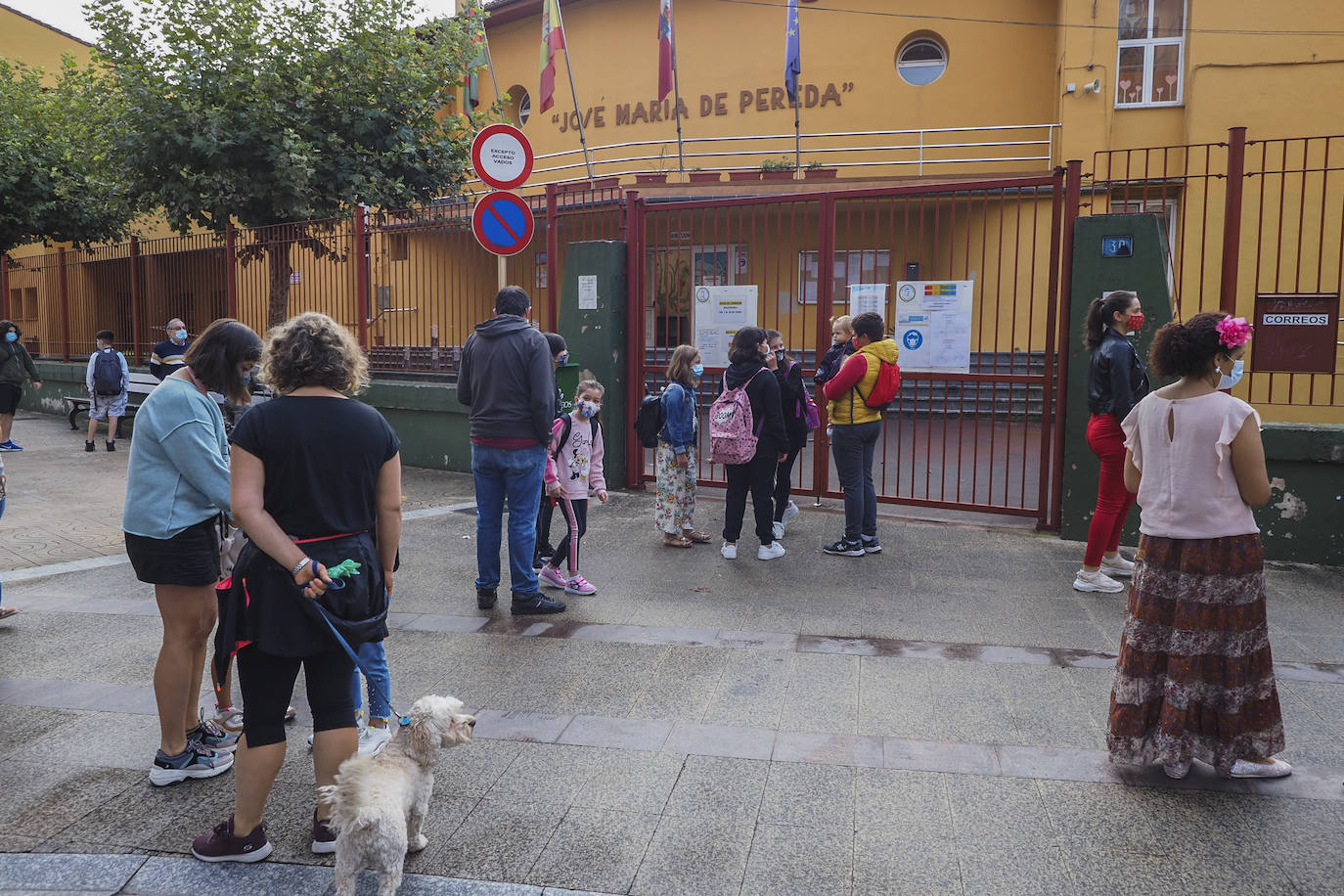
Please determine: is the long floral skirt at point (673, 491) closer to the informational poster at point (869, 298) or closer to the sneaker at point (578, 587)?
the sneaker at point (578, 587)

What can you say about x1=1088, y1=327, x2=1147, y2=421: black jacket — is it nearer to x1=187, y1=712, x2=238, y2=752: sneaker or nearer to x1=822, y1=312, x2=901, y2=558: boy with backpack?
x1=822, y1=312, x2=901, y2=558: boy with backpack

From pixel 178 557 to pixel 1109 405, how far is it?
16.6 feet

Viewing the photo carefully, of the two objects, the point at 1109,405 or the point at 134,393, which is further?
the point at 134,393

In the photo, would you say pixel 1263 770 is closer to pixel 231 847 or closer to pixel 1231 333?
pixel 1231 333

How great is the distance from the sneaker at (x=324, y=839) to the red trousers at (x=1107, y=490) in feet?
15.3

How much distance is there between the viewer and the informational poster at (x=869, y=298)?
7.99 m

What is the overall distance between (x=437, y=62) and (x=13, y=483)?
699cm

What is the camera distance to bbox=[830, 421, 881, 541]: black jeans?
693cm

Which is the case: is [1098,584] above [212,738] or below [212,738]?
above


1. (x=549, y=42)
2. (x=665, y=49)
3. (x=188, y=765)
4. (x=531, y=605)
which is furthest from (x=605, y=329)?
(x=665, y=49)

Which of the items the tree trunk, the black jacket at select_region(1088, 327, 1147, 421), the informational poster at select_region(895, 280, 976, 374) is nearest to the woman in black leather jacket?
the black jacket at select_region(1088, 327, 1147, 421)

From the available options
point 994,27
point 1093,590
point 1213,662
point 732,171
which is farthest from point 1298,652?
point 994,27

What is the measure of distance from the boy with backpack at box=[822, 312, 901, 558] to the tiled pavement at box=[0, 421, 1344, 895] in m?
0.74

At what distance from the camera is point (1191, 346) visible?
3.57m
